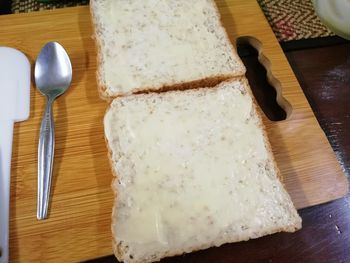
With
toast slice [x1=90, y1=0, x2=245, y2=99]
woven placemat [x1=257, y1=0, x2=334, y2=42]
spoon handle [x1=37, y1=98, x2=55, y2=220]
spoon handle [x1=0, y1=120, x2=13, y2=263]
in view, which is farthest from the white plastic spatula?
woven placemat [x1=257, y1=0, x2=334, y2=42]

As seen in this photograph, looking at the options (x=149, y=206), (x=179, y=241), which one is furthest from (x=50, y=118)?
(x=179, y=241)

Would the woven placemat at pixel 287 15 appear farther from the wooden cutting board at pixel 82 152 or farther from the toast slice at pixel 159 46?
the toast slice at pixel 159 46

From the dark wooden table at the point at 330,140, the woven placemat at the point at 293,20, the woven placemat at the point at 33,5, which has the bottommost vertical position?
the dark wooden table at the point at 330,140

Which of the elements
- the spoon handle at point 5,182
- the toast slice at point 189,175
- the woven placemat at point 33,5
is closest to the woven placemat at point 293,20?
the toast slice at point 189,175

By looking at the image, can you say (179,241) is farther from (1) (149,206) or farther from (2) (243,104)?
(2) (243,104)

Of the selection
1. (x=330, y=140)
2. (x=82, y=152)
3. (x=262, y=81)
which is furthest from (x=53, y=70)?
(x=330, y=140)

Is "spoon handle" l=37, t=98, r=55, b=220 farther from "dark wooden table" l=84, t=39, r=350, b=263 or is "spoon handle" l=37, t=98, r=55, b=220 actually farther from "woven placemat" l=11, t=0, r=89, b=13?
"woven placemat" l=11, t=0, r=89, b=13

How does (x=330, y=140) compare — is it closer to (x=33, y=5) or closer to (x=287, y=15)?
(x=287, y=15)
